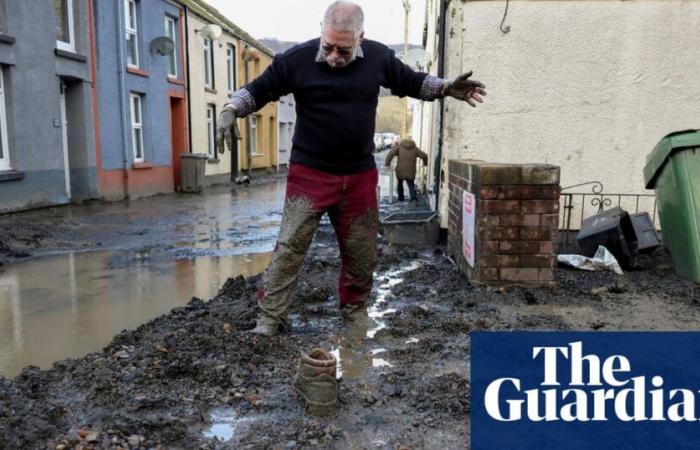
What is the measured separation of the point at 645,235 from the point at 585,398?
3914 mm

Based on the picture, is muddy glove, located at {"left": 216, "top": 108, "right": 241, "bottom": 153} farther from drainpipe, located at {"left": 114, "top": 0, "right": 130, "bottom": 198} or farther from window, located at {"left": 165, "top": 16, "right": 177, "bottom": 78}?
window, located at {"left": 165, "top": 16, "right": 177, "bottom": 78}

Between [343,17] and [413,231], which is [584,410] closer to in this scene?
[343,17]

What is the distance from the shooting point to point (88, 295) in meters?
5.19

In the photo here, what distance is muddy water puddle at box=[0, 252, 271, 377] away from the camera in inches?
152

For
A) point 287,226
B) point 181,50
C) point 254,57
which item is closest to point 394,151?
point 181,50

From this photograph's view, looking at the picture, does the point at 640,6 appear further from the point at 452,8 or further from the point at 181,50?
the point at 181,50

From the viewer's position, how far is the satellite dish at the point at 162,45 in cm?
1586

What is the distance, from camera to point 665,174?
523 centimetres

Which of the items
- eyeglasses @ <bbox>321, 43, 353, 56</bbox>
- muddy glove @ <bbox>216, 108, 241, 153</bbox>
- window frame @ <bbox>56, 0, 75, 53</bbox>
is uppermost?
window frame @ <bbox>56, 0, 75, 53</bbox>

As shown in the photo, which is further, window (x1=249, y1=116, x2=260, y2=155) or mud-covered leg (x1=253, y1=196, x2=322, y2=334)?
window (x1=249, y1=116, x2=260, y2=155)

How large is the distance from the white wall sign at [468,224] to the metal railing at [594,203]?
1978 mm

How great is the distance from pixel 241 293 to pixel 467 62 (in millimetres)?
3619

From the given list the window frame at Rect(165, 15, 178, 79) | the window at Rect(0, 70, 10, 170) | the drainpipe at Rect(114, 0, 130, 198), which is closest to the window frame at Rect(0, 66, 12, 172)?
the window at Rect(0, 70, 10, 170)

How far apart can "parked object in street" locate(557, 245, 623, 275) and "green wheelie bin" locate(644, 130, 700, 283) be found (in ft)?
1.66
